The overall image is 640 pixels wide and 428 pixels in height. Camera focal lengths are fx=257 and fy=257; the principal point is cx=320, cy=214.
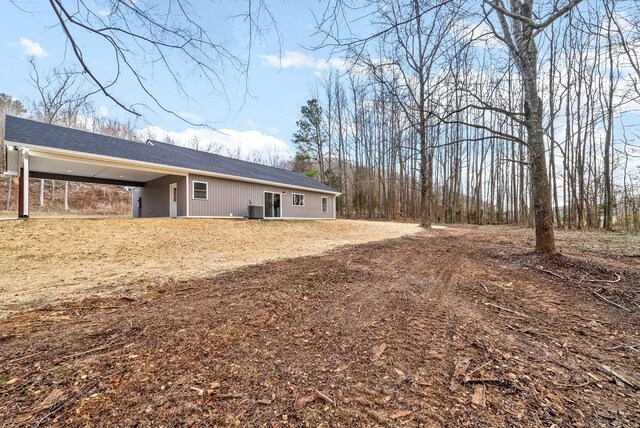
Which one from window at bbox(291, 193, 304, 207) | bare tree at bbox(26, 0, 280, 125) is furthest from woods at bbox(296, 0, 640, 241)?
window at bbox(291, 193, 304, 207)

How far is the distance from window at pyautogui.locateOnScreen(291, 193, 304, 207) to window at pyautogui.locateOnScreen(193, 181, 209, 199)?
578cm

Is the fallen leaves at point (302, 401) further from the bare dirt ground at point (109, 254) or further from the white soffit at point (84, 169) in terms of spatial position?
the white soffit at point (84, 169)

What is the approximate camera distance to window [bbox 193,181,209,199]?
1226cm

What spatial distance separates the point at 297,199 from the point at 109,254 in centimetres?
1216

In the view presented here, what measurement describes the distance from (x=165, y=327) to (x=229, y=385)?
109 centimetres

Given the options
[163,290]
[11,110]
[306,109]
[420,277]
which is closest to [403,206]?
[306,109]

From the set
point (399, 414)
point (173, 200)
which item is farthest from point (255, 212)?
point (399, 414)

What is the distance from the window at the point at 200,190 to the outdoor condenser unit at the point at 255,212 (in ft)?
7.40

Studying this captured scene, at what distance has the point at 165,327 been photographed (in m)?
2.20

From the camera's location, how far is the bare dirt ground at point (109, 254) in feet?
11.8

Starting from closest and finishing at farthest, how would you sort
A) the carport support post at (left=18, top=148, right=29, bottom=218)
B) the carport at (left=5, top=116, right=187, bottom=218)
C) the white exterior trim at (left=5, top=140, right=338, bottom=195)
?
the carport support post at (left=18, top=148, right=29, bottom=218), the carport at (left=5, top=116, right=187, bottom=218), the white exterior trim at (left=5, top=140, right=338, bottom=195)

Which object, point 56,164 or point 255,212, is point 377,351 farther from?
point 56,164

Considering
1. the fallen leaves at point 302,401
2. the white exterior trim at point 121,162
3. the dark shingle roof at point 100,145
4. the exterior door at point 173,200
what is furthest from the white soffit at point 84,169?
the fallen leaves at point 302,401

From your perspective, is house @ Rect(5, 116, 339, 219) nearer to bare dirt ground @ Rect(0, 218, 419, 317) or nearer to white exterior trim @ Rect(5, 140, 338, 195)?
white exterior trim @ Rect(5, 140, 338, 195)
